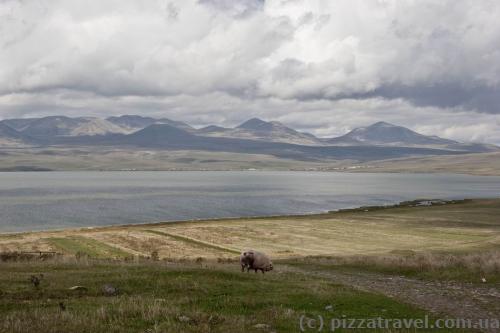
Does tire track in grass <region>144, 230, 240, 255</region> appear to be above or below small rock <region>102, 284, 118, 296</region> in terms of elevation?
below

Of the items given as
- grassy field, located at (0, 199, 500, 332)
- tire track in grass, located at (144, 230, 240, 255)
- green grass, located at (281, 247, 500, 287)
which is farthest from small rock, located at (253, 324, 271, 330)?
tire track in grass, located at (144, 230, 240, 255)

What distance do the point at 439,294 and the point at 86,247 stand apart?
173ft

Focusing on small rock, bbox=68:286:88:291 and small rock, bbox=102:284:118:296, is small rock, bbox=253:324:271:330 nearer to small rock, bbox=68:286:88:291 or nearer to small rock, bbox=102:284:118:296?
small rock, bbox=102:284:118:296

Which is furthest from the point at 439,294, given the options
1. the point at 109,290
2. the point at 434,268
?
the point at 109,290

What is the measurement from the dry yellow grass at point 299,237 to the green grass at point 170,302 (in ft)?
110

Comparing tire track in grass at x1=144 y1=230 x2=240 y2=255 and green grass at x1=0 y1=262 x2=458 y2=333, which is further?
tire track in grass at x1=144 y1=230 x2=240 y2=255

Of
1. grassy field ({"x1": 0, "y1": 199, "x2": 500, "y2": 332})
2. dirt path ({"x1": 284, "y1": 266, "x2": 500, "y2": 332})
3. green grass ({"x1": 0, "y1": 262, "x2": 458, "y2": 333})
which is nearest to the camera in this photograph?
green grass ({"x1": 0, "y1": 262, "x2": 458, "y2": 333})

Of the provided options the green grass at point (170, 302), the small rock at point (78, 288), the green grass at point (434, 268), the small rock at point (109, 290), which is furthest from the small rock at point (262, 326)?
the green grass at point (434, 268)

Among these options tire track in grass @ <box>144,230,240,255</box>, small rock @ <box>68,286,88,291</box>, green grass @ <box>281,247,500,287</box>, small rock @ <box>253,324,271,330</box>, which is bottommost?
tire track in grass @ <box>144,230,240,255</box>

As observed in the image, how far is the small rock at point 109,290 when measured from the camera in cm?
2142

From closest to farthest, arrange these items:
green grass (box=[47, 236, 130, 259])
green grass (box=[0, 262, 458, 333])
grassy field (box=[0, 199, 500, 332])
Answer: green grass (box=[0, 262, 458, 333])
grassy field (box=[0, 199, 500, 332])
green grass (box=[47, 236, 130, 259])

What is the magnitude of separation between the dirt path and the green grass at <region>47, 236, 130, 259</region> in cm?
3634

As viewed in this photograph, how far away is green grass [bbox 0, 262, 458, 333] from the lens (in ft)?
47.7

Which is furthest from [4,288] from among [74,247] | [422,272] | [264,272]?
[74,247]
